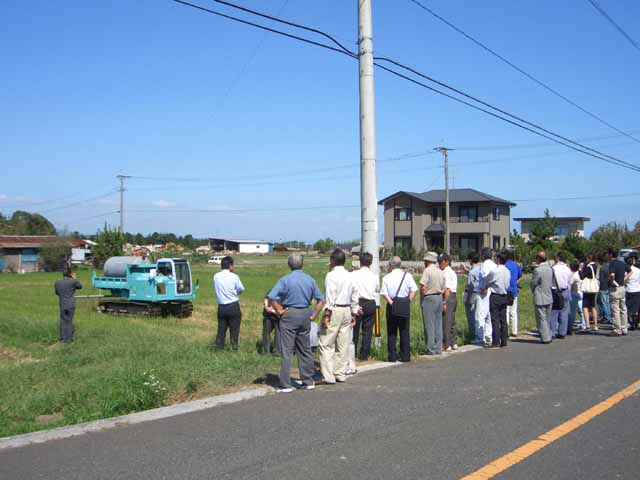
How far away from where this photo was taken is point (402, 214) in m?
63.8

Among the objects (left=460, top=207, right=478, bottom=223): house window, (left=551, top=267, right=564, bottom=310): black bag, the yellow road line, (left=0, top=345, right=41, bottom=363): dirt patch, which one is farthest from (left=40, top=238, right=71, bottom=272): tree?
the yellow road line

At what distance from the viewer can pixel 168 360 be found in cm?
1016

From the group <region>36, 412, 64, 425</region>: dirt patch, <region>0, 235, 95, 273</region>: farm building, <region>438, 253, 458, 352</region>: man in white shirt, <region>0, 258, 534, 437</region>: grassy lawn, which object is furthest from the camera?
<region>0, 235, 95, 273</region>: farm building

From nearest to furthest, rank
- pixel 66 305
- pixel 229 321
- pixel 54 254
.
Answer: pixel 229 321, pixel 66 305, pixel 54 254

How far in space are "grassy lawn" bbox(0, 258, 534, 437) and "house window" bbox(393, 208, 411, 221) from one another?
4460 centimetres

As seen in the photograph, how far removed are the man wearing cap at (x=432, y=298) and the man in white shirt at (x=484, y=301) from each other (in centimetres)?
163

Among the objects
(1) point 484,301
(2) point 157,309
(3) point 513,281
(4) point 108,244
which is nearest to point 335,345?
(1) point 484,301

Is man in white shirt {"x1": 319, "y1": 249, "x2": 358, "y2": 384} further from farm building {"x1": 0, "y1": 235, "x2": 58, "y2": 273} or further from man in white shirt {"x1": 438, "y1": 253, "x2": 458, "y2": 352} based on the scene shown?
farm building {"x1": 0, "y1": 235, "x2": 58, "y2": 273}

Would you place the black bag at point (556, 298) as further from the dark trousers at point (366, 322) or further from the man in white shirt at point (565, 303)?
the dark trousers at point (366, 322)

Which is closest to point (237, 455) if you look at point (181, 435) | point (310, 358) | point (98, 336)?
point (181, 435)

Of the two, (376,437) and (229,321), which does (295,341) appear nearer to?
(376,437)

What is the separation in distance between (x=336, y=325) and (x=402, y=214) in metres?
55.9

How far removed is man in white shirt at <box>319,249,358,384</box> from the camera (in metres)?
8.61

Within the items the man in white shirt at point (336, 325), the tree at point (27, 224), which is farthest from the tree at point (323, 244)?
the man in white shirt at point (336, 325)
